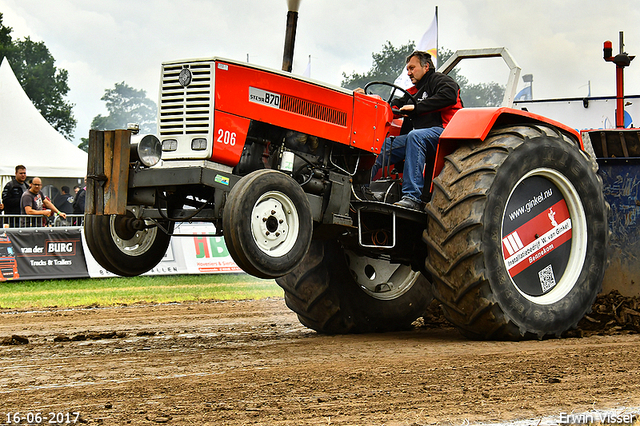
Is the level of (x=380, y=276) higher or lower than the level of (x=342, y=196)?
lower

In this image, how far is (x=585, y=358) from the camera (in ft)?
14.0

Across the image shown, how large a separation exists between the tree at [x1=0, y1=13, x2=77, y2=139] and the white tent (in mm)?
33801

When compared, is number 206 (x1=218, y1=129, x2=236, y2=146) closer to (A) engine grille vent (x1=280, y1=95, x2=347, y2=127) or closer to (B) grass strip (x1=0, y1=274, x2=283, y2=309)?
(A) engine grille vent (x1=280, y1=95, x2=347, y2=127)

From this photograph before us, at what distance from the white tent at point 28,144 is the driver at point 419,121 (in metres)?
15.2

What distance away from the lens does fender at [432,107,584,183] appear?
5.11m

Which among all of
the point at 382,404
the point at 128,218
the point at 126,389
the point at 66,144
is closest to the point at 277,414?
the point at 382,404

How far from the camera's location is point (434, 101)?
558 cm

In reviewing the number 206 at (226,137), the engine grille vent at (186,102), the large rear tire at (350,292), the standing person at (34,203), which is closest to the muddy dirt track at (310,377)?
the large rear tire at (350,292)

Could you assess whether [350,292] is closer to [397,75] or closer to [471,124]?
[471,124]

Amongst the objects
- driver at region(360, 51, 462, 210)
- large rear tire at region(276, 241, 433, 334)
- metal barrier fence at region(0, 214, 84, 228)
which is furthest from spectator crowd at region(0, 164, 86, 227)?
driver at region(360, 51, 462, 210)

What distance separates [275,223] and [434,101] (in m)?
1.91

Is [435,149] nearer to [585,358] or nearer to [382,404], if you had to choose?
[585,358]

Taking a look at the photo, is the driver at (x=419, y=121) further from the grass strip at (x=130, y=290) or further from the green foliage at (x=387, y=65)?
the green foliage at (x=387, y=65)

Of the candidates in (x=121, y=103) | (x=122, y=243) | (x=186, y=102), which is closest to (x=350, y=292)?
(x=122, y=243)
